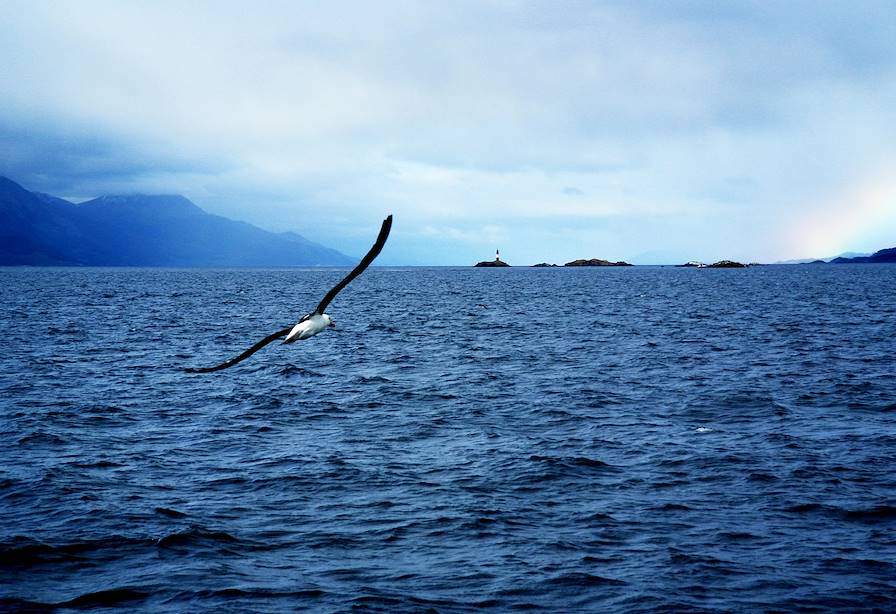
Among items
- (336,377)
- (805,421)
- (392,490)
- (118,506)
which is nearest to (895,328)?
(805,421)

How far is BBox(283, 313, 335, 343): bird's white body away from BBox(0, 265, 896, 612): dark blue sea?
5.68 m

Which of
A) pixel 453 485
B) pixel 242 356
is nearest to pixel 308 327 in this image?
pixel 242 356

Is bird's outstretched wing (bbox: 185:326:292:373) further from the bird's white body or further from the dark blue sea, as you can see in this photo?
the dark blue sea

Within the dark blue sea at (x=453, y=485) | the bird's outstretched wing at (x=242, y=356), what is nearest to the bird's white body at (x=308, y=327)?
the bird's outstretched wing at (x=242, y=356)

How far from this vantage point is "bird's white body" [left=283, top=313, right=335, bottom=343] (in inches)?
578

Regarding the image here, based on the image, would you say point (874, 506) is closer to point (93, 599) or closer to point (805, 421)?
point (805, 421)

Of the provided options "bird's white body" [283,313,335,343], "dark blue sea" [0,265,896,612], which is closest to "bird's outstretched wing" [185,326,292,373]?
"bird's white body" [283,313,335,343]

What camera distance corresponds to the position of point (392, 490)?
21969 millimetres

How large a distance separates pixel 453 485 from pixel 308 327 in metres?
9.32

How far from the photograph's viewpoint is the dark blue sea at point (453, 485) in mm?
16094

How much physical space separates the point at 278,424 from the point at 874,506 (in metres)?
21.4

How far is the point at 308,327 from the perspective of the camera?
14961 millimetres

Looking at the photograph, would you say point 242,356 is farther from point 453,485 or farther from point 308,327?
point 453,485

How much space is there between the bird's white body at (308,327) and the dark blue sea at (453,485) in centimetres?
568
